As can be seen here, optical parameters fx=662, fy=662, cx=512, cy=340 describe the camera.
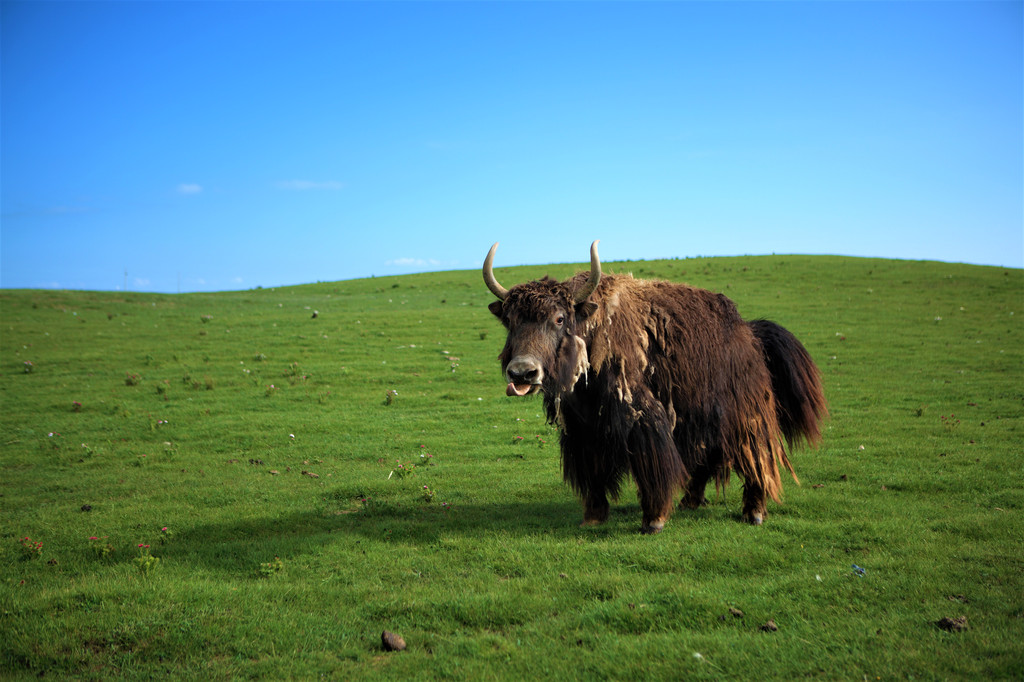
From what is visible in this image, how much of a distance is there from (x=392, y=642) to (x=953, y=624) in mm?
4476

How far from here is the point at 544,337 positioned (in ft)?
24.7

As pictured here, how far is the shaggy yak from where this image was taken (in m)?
7.69

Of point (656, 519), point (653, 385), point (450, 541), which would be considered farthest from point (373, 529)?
point (653, 385)

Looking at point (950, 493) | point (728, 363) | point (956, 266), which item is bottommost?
point (950, 493)

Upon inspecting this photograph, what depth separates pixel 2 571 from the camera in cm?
714

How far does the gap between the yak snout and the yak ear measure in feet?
3.06

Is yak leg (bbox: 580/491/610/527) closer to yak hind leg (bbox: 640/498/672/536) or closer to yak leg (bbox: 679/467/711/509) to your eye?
yak hind leg (bbox: 640/498/672/536)

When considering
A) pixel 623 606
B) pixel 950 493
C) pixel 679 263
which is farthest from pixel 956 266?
pixel 623 606

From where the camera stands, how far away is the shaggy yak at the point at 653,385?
7.69m

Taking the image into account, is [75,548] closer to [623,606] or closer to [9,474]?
[9,474]

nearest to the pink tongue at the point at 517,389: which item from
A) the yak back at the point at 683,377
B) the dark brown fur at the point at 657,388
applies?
the dark brown fur at the point at 657,388

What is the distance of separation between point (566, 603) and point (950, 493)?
6651mm

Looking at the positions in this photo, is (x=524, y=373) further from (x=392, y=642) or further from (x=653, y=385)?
(x=392, y=642)

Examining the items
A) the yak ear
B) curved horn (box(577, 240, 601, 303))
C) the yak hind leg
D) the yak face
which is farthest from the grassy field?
curved horn (box(577, 240, 601, 303))
